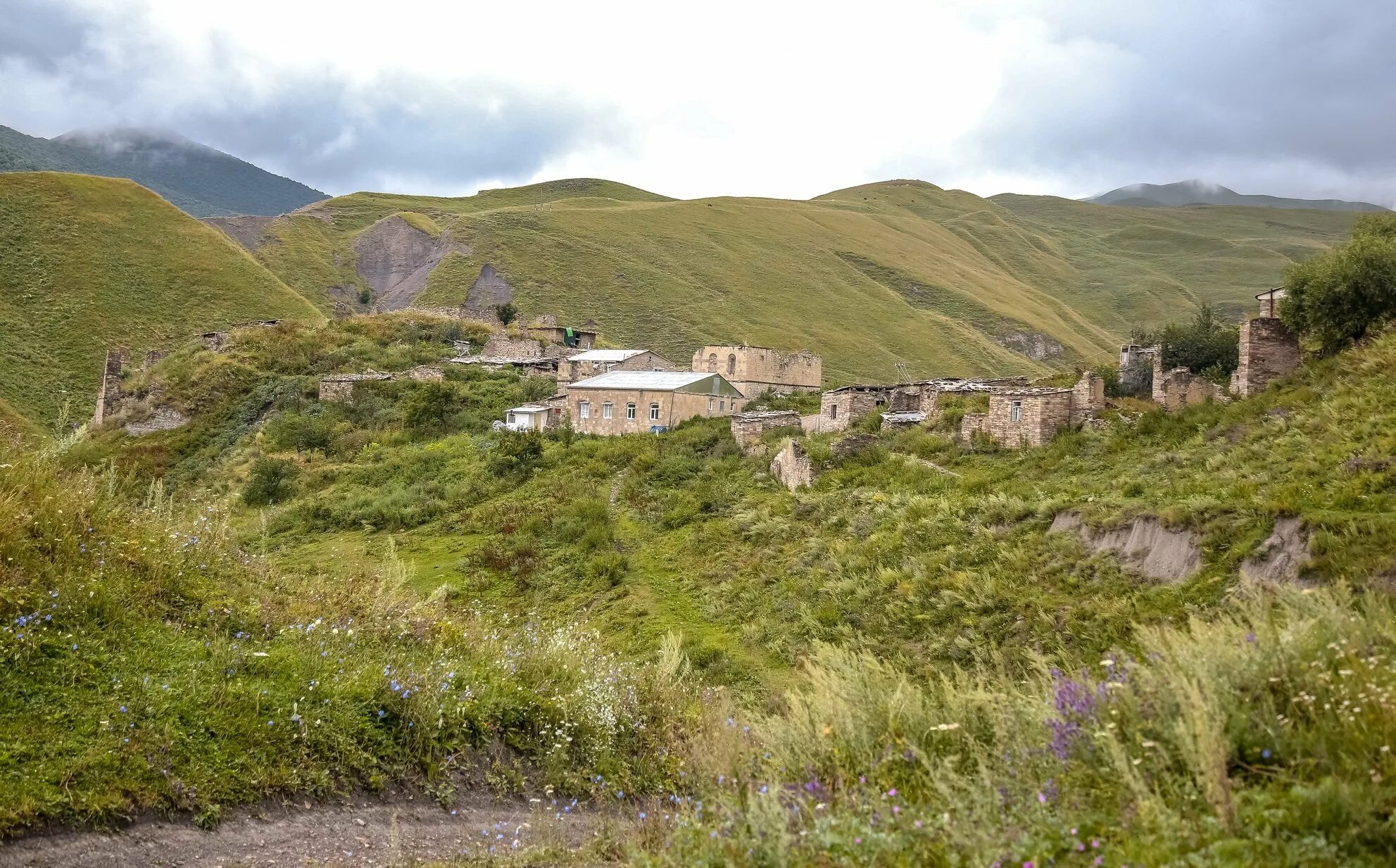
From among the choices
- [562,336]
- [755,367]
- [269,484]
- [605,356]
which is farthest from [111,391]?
[755,367]

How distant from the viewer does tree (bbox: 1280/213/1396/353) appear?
56.3 ft

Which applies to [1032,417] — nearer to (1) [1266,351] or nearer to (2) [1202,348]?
(1) [1266,351]

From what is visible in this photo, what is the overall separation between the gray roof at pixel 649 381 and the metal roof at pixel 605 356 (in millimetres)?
5876

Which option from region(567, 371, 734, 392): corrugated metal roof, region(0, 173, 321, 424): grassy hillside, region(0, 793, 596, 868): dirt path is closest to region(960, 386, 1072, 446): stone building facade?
region(0, 793, 596, 868): dirt path

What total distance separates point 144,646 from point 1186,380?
2213cm

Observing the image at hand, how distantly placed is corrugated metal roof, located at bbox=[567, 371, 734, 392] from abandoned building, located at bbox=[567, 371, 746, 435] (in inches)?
1.1

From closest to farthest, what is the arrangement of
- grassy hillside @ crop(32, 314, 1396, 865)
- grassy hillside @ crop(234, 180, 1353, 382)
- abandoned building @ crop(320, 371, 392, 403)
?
grassy hillside @ crop(32, 314, 1396, 865), abandoned building @ crop(320, 371, 392, 403), grassy hillside @ crop(234, 180, 1353, 382)

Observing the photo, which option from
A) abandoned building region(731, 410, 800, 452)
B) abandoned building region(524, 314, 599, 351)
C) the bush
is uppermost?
abandoned building region(524, 314, 599, 351)

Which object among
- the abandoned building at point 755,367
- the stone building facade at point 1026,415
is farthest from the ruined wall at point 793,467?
the abandoned building at point 755,367

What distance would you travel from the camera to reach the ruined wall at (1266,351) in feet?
62.4

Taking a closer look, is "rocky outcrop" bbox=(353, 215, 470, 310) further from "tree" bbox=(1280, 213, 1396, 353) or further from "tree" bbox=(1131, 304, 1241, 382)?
"tree" bbox=(1280, 213, 1396, 353)

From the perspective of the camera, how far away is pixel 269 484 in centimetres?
3212

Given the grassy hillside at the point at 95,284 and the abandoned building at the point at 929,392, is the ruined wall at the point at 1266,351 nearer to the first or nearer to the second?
the abandoned building at the point at 929,392

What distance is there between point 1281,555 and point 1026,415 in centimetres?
1122
